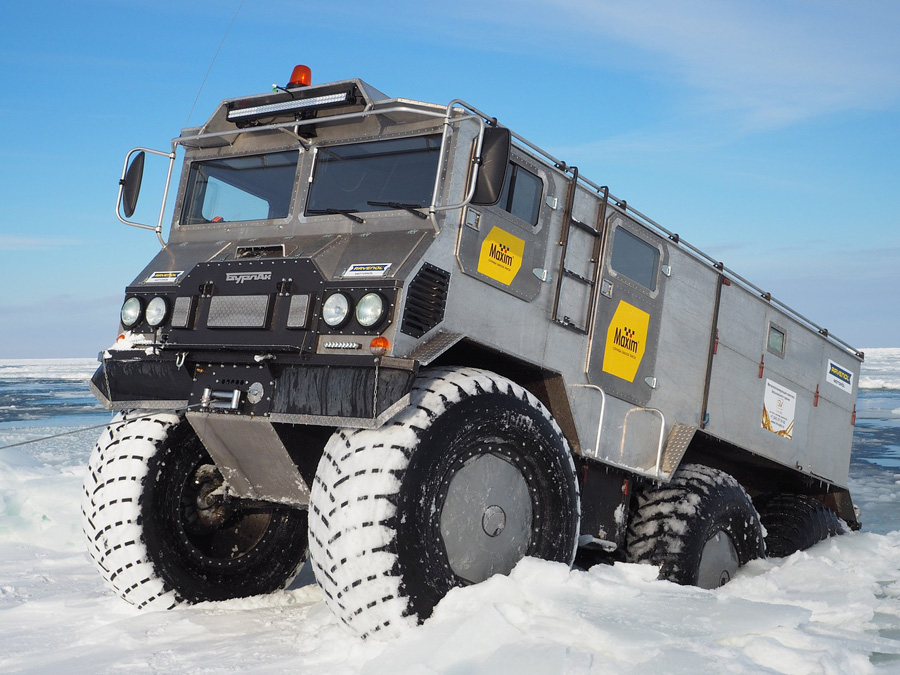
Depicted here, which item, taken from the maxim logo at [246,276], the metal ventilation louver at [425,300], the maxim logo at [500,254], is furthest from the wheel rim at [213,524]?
the maxim logo at [500,254]

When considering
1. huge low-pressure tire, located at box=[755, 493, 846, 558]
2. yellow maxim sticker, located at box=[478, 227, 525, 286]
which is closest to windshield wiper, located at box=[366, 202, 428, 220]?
yellow maxim sticker, located at box=[478, 227, 525, 286]

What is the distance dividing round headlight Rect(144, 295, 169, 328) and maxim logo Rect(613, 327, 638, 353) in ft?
9.70

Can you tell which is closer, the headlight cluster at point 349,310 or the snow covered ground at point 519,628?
the snow covered ground at point 519,628

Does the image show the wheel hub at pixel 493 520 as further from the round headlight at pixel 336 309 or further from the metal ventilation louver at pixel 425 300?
the round headlight at pixel 336 309

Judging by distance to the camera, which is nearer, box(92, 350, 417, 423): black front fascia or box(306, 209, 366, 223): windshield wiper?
box(92, 350, 417, 423): black front fascia

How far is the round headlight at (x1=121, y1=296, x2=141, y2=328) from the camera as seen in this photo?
538 centimetres

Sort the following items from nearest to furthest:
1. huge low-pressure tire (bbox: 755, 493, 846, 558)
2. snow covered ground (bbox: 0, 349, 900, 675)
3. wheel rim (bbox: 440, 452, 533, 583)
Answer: snow covered ground (bbox: 0, 349, 900, 675), wheel rim (bbox: 440, 452, 533, 583), huge low-pressure tire (bbox: 755, 493, 846, 558)

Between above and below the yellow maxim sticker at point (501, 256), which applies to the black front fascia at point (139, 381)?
below

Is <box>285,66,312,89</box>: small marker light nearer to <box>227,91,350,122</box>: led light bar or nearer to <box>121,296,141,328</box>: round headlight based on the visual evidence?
<box>227,91,350,122</box>: led light bar

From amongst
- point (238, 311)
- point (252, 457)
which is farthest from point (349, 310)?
point (252, 457)

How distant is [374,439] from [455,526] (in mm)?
682

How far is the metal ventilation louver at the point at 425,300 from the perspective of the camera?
4.58 m

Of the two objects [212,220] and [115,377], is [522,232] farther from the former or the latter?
[115,377]

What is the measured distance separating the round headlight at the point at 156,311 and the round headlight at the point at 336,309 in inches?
44.8
